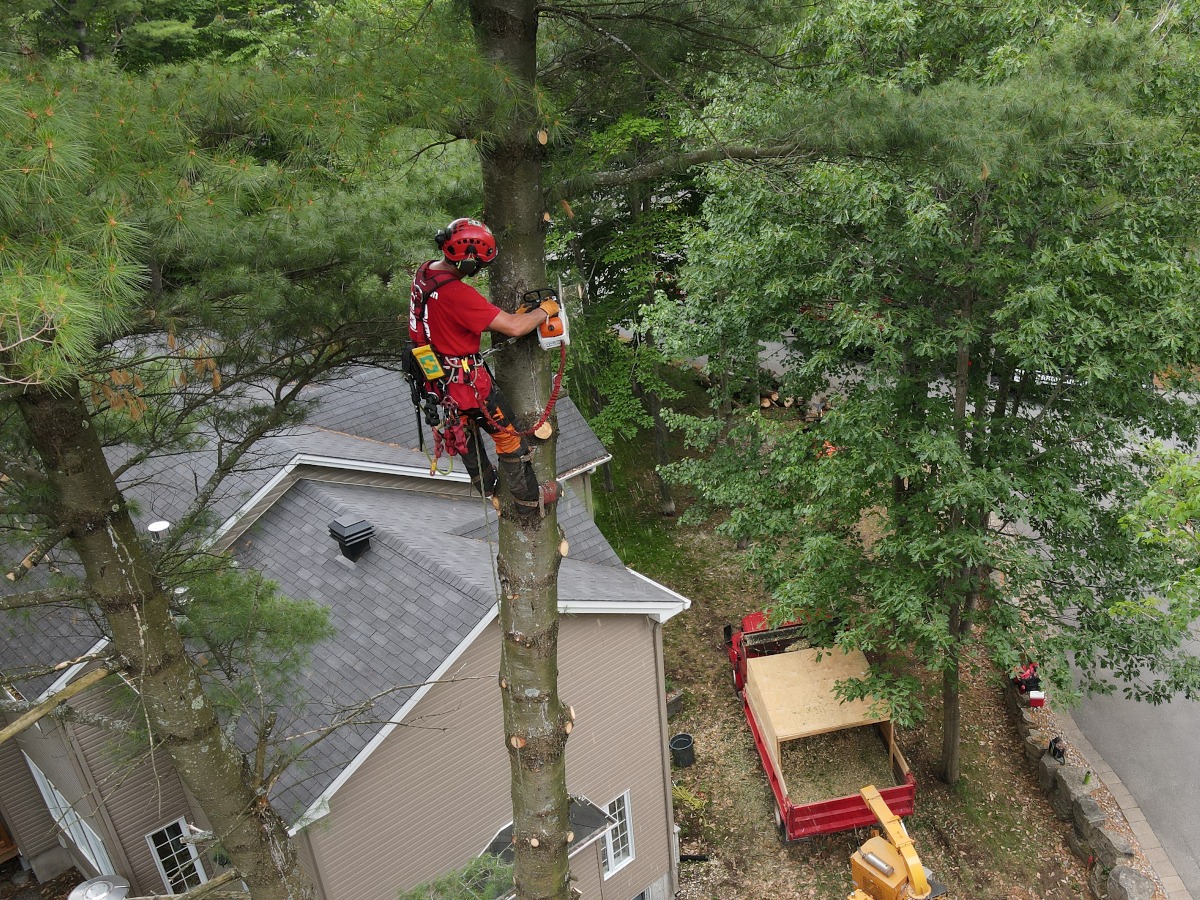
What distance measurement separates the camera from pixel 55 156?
346cm

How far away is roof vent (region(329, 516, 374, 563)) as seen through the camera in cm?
1004

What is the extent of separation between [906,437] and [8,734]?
377 inches

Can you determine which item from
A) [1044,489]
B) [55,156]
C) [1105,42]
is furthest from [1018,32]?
[55,156]

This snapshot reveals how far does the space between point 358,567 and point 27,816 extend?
22.8 ft

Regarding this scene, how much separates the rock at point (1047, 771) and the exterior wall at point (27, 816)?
14.6 m

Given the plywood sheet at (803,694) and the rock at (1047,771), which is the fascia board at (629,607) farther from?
the rock at (1047,771)

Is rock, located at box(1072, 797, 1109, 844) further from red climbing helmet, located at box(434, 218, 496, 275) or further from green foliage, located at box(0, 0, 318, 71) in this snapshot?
green foliage, located at box(0, 0, 318, 71)

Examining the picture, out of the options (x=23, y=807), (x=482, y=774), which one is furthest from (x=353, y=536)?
(x=23, y=807)

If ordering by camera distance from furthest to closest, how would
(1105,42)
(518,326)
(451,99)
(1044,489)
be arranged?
(1044,489)
(1105,42)
(518,326)
(451,99)

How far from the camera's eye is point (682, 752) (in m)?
14.4

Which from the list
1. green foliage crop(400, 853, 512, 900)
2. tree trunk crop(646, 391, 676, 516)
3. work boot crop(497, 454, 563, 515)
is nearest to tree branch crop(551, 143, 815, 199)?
work boot crop(497, 454, 563, 515)

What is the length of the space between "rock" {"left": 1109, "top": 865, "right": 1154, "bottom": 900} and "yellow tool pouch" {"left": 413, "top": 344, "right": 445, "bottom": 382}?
11.5 meters

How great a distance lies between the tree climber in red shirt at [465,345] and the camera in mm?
4523

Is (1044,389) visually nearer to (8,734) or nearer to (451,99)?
(451,99)
